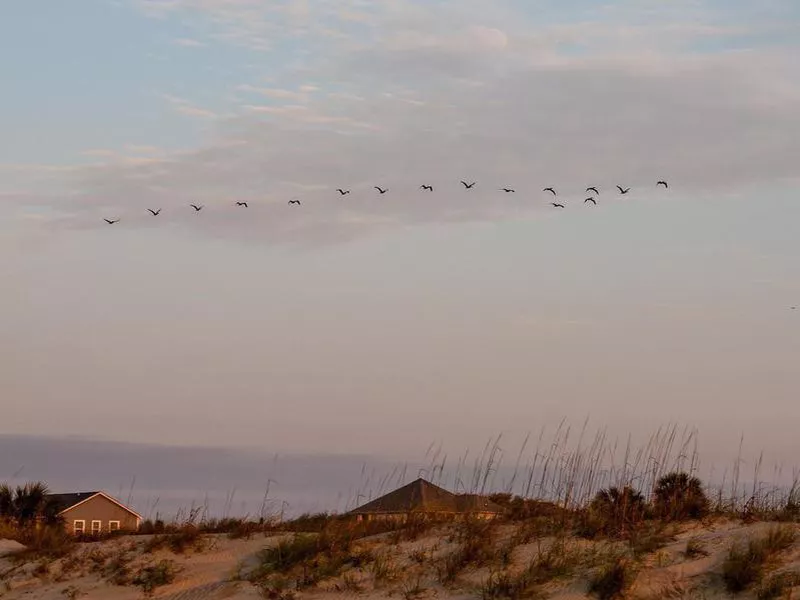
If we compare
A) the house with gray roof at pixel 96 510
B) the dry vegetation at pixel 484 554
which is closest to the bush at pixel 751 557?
the dry vegetation at pixel 484 554

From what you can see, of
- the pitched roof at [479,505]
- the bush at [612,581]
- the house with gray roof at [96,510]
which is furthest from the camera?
the house with gray roof at [96,510]

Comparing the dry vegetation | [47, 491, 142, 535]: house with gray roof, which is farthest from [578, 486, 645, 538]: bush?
[47, 491, 142, 535]: house with gray roof

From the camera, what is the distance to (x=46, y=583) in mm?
→ 19578

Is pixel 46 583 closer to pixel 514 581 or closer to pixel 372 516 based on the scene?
pixel 372 516

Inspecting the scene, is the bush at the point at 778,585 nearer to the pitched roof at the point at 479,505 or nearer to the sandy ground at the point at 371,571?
the sandy ground at the point at 371,571

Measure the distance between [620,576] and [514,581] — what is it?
57.5 inches

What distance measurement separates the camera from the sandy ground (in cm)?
1692

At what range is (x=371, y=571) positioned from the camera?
1814 centimetres

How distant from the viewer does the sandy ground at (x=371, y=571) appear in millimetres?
16922

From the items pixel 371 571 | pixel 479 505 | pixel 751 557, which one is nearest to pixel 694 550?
pixel 751 557

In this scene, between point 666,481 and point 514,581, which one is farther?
point 666,481

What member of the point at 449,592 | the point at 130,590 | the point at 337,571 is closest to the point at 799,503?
the point at 449,592

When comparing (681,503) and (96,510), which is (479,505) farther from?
(96,510)

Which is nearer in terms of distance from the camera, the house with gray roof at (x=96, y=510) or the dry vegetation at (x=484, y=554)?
the dry vegetation at (x=484, y=554)
